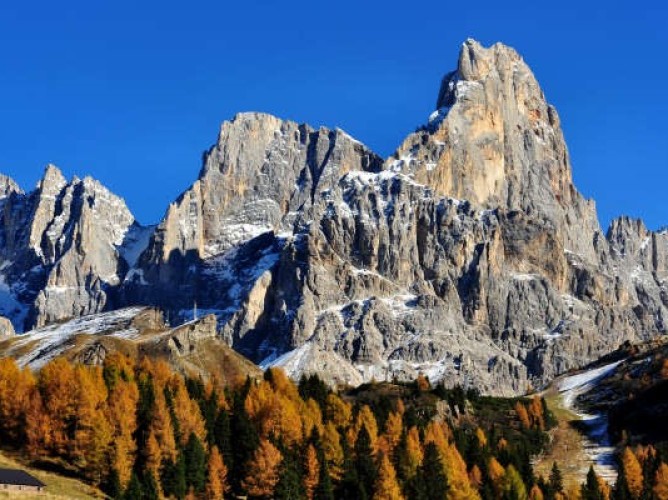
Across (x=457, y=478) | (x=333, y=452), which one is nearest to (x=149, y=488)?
(x=333, y=452)

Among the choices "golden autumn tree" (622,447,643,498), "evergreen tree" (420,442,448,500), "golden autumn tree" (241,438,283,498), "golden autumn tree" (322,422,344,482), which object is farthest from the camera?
"golden autumn tree" (622,447,643,498)

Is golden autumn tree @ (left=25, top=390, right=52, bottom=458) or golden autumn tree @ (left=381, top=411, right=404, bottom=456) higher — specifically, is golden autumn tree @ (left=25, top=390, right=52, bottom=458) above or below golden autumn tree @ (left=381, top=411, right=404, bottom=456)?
below

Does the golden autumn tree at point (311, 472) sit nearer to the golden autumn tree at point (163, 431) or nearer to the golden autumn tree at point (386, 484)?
the golden autumn tree at point (386, 484)

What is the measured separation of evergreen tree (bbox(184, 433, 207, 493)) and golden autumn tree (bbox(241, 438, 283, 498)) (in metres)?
5.82

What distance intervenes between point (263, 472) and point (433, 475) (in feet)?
77.0

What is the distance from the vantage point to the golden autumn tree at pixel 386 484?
137 meters

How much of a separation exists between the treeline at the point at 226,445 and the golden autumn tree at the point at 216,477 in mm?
116

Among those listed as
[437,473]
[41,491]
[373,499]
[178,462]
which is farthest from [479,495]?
[41,491]

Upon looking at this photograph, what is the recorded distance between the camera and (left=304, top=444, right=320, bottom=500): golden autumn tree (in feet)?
443

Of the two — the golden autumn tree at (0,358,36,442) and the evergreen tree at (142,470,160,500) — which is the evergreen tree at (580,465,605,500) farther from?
the golden autumn tree at (0,358,36,442)

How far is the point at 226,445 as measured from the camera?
461 ft

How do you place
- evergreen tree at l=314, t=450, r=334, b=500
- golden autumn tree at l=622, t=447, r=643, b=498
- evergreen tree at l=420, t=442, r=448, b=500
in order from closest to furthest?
evergreen tree at l=314, t=450, r=334, b=500, evergreen tree at l=420, t=442, r=448, b=500, golden autumn tree at l=622, t=447, r=643, b=498

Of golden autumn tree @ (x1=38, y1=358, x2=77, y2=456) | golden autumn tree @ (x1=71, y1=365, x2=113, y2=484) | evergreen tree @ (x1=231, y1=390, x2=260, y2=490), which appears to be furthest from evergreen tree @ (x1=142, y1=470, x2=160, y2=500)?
evergreen tree @ (x1=231, y1=390, x2=260, y2=490)

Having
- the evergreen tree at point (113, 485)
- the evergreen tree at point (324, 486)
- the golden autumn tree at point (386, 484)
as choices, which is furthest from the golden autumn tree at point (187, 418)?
the golden autumn tree at point (386, 484)
